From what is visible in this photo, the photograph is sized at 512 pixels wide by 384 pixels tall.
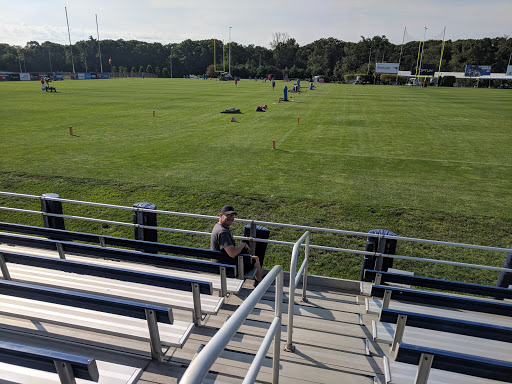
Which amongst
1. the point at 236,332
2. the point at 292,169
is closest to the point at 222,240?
the point at 236,332

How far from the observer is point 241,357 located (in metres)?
3.81

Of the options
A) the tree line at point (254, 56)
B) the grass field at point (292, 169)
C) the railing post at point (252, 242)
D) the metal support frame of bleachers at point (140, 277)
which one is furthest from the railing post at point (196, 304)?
the tree line at point (254, 56)

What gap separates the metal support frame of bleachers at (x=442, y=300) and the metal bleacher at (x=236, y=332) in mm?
14

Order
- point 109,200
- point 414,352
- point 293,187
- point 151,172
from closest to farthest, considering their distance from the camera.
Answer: point 414,352, point 109,200, point 293,187, point 151,172

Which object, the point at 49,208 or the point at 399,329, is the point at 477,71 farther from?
the point at 399,329

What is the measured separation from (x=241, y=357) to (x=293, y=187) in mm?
8516

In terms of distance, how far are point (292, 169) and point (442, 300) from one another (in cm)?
1044

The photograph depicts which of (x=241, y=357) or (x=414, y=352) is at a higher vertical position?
(x=414, y=352)

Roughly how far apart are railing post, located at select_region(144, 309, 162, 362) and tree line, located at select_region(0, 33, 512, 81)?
111 m

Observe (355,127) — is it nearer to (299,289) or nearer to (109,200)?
(109,200)

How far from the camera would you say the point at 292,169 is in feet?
46.1

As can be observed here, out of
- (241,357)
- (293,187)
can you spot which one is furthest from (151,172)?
(241,357)

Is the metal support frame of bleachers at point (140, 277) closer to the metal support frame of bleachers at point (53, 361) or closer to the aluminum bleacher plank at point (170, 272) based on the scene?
the aluminum bleacher plank at point (170, 272)

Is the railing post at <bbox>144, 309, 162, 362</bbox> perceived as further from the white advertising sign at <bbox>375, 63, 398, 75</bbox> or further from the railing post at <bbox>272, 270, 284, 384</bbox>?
the white advertising sign at <bbox>375, 63, 398, 75</bbox>
